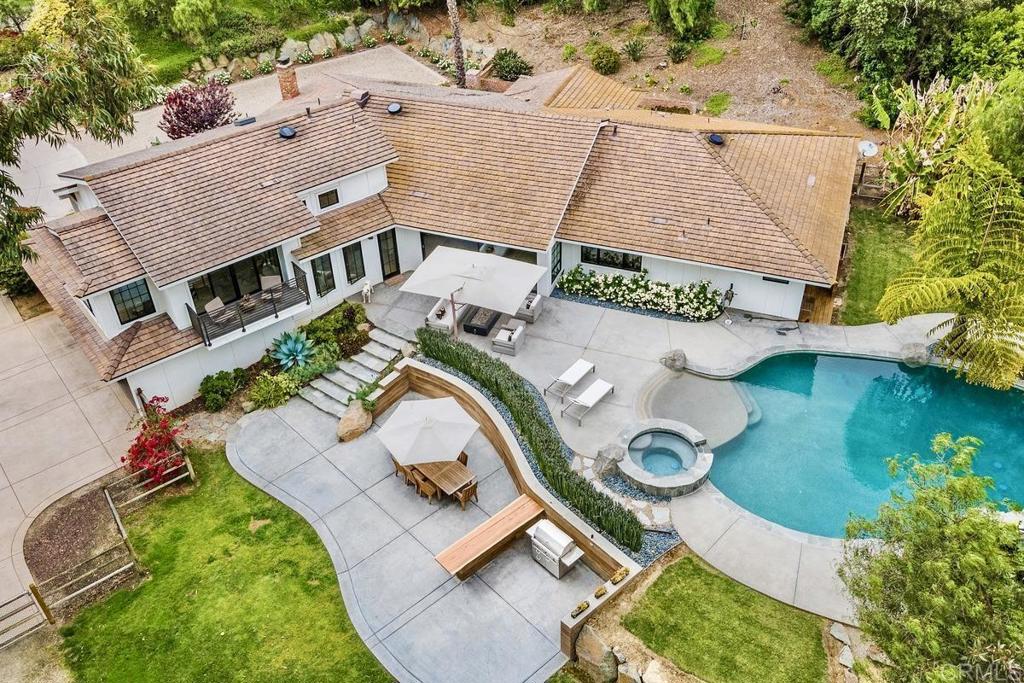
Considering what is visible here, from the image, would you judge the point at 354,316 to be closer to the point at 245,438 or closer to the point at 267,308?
the point at 267,308

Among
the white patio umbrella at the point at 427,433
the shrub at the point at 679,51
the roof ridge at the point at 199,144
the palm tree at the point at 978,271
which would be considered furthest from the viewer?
the shrub at the point at 679,51

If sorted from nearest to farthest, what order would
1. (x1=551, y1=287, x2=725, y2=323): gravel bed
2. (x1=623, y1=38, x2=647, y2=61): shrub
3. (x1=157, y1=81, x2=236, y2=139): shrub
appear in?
(x1=551, y1=287, x2=725, y2=323): gravel bed → (x1=157, y1=81, x2=236, y2=139): shrub → (x1=623, y1=38, x2=647, y2=61): shrub

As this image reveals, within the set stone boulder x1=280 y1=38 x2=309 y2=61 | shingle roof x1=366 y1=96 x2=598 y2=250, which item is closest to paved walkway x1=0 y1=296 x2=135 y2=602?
shingle roof x1=366 y1=96 x2=598 y2=250

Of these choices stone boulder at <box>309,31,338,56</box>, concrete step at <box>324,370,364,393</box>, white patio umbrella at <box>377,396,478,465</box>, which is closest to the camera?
white patio umbrella at <box>377,396,478,465</box>

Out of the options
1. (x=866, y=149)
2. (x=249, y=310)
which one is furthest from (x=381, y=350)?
(x=866, y=149)

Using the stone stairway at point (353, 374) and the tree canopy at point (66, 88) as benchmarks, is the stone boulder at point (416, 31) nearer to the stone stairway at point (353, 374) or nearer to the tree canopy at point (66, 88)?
the tree canopy at point (66, 88)

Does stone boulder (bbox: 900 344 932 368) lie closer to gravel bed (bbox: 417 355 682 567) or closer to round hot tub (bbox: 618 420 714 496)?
round hot tub (bbox: 618 420 714 496)

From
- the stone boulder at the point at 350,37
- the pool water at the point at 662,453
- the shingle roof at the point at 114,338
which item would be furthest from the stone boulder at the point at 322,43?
the pool water at the point at 662,453
